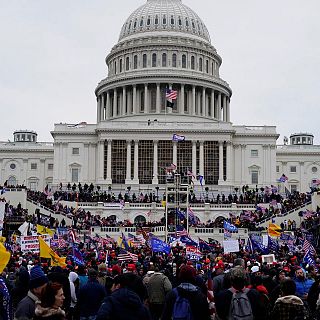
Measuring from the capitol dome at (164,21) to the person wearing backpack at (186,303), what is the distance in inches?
4201

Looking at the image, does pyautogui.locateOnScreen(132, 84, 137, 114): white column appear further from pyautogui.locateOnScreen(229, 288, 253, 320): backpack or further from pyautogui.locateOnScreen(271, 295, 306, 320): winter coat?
pyautogui.locateOnScreen(271, 295, 306, 320): winter coat

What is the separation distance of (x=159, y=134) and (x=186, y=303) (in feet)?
279

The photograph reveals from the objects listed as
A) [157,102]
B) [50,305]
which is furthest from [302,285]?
[157,102]

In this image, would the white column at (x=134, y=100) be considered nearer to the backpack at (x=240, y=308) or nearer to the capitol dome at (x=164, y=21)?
the capitol dome at (x=164, y=21)

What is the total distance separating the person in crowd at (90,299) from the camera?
583 inches

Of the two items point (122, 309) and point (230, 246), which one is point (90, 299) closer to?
point (122, 309)

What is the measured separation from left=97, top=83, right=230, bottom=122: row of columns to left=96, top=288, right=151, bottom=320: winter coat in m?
99.6

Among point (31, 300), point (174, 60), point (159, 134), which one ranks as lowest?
point (31, 300)

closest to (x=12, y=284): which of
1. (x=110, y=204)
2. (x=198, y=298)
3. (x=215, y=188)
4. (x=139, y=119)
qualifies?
(x=198, y=298)

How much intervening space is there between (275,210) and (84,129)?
36.9 meters

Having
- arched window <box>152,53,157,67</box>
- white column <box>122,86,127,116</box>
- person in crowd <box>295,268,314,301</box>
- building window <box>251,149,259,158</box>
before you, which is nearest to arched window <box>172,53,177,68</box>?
arched window <box>152,53,157,67</box>

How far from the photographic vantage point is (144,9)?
12325cm

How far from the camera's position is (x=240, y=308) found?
38.4ft

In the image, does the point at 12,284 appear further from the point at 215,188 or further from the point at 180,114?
the point at 180,114
